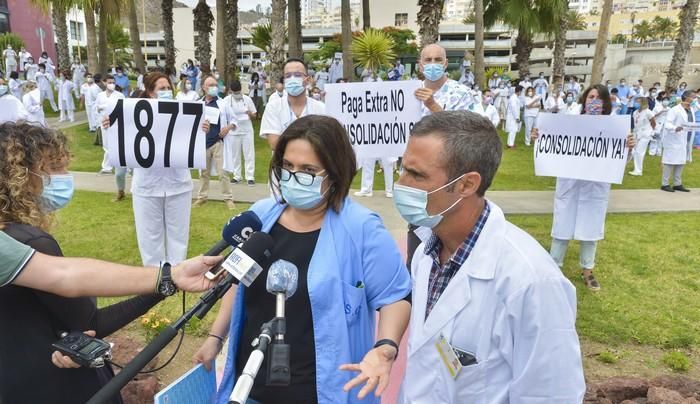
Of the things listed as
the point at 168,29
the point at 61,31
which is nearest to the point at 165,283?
the point at 168,29

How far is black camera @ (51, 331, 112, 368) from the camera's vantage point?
6.00 ft

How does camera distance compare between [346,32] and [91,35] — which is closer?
[91,35]

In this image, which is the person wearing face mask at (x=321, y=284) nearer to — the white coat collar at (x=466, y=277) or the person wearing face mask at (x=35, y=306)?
the white coat collar at (x=466, y=277)

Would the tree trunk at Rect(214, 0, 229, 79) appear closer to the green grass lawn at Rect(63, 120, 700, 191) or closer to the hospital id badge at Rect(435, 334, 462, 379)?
the green grass lawn at Rect(63, 120, 700, 191)

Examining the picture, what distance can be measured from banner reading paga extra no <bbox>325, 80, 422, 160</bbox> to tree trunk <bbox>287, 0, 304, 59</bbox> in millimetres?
17273

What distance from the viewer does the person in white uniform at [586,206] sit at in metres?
5.80

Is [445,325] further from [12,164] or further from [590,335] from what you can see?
[590,335]

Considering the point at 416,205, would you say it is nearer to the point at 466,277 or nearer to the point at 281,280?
the point at 466,277

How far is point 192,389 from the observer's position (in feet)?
6.69

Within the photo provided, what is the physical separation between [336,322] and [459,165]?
782mm

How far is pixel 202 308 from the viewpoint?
5.39ft

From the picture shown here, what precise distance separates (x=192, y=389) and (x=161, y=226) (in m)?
3.89

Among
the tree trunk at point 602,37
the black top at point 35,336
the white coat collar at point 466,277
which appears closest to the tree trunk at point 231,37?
the tree trunk at point 602,37

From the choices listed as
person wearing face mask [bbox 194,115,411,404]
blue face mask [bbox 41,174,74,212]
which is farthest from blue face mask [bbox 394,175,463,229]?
blue face mask [bbox 41,174,74,212]
